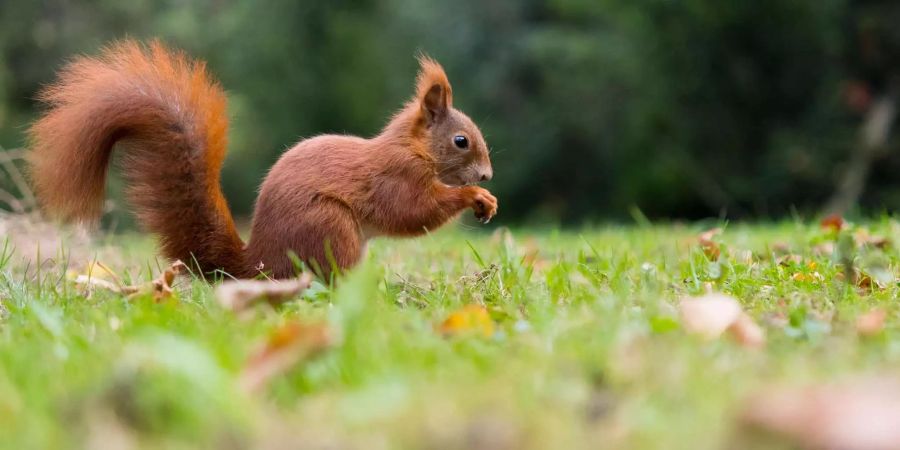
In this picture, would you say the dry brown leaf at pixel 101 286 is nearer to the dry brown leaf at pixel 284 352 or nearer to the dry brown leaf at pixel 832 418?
the dry brown leaf at pixel 284 352

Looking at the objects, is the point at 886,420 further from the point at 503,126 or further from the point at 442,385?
the point at 503,126

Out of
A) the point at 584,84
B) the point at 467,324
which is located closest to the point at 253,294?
the point at 467,324

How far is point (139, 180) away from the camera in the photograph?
269cm

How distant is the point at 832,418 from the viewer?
101 cm

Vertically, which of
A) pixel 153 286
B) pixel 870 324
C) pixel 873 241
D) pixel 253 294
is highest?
pixel 873 241

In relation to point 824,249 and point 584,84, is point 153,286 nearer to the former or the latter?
point 824,249

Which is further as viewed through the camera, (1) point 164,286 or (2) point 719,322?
(1) point 164,286

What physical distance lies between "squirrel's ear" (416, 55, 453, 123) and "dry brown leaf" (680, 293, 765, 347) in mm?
1510

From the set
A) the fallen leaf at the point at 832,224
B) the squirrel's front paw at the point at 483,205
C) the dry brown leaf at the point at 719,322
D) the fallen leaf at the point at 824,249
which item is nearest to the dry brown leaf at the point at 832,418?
the dry brown leaf at the point at 719,322

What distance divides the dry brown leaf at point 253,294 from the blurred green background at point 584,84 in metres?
4.39

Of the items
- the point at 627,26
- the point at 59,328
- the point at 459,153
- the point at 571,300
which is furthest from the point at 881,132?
the point at 59,328

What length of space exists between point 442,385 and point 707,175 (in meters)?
9.30

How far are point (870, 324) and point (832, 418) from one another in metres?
0.72

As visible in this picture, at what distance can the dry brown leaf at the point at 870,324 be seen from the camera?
1648 millimetres
